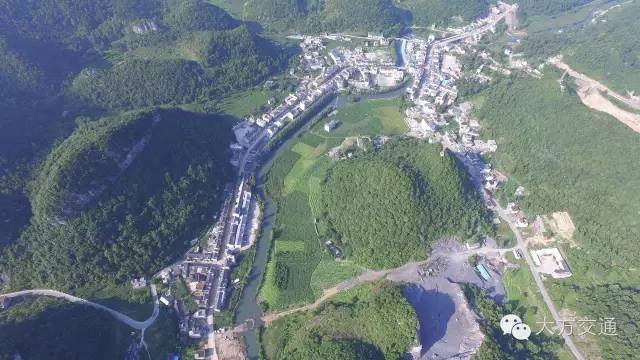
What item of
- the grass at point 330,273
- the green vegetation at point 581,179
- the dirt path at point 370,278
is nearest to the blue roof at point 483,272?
the dirt path at point 370,278

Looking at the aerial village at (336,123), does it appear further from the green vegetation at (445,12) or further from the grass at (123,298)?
the green vegetation at (445,12)

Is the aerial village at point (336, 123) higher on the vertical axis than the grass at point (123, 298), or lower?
higher

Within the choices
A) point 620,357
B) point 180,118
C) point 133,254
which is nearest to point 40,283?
point 133,254

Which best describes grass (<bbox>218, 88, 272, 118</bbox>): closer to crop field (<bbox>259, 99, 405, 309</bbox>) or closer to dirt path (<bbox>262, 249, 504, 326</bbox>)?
crop field (<bbox>259, 99, 405, 309</bbox>)

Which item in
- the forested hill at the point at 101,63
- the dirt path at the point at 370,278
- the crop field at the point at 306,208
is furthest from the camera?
the forested hill at the point at 101,63

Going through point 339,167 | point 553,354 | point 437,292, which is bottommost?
point 553,354

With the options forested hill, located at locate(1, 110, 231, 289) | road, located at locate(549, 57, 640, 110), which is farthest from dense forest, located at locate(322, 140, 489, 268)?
road, located at locate(549, 57, 640, 110)

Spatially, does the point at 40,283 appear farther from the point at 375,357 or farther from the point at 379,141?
the point at 379,141
